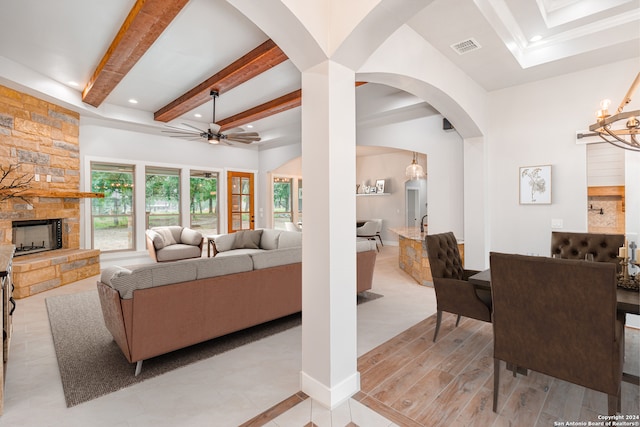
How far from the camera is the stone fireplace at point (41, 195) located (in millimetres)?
4352

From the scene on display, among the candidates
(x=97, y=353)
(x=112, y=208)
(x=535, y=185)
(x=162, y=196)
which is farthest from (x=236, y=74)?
(x=112, y=208)

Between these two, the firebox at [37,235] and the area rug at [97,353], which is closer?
the area rug at [97,353]

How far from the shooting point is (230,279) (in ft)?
9.00

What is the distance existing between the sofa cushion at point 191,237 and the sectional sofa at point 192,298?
356 cm

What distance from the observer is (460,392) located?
210cm

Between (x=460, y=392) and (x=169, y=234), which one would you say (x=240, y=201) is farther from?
(x=460, y=392)

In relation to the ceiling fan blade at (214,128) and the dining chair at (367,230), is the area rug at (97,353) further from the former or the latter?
the dining chair at (367,230)

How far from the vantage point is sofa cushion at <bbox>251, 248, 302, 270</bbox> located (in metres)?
3.00

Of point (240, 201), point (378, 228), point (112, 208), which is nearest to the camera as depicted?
point (112, 208)

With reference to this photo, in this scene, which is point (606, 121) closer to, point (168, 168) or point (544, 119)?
point (544, 119)

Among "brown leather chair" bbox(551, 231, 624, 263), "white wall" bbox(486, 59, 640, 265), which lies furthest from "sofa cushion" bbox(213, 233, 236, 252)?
"brown leather chair" bbox(551, 231, 624, 263)

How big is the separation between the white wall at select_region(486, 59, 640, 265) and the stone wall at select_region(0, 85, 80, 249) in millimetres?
6660

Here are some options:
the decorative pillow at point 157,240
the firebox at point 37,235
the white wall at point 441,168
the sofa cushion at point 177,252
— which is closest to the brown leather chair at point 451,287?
the white wall at point 441,168

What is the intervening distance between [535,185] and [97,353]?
16.4 ft
